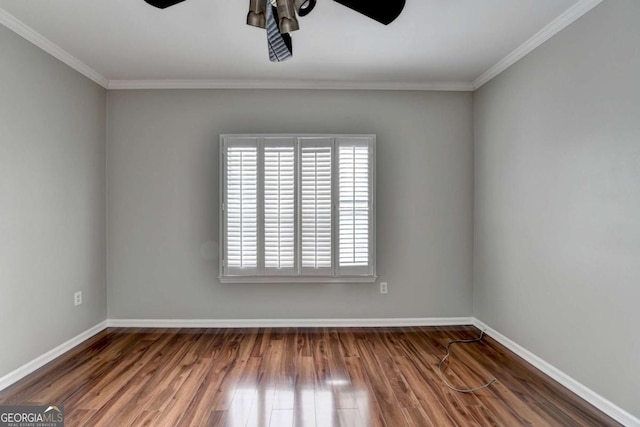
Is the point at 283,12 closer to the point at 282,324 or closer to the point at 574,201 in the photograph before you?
the point at 574,201

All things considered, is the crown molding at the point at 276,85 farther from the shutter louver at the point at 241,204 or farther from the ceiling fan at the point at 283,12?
the ceiling fan at the point at 283,12

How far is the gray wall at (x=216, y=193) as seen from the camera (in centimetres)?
344

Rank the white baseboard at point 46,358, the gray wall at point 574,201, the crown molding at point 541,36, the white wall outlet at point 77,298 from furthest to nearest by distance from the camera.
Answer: the white wall outlet at point 77,298, the white baseboard at point 46,358, the crown molding at point 541,36, the gray wall at point 574,201

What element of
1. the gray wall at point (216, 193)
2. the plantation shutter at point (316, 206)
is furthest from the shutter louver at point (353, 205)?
the gray wall at point (216, 193)

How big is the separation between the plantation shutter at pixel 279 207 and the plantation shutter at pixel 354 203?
19.0 inches

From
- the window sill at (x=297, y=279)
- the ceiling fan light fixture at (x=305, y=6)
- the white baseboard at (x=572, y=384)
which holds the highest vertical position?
the ceiling fan light fixture at (x=305, y=6)

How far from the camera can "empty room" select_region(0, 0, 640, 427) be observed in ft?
6.75

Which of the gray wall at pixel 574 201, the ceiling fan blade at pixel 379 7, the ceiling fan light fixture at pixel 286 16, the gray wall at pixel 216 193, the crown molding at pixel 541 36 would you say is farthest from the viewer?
the gray wall at pixel 216 193

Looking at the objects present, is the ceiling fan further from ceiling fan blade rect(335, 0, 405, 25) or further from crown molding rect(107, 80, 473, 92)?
crown molding rect(107, 80, 473, 92)

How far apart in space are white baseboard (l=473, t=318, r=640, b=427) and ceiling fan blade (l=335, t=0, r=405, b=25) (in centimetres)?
257

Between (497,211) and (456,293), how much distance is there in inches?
38.9

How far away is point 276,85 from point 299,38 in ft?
2.86

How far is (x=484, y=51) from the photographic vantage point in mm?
2826

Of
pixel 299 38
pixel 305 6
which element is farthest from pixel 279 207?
pixel 305 6
